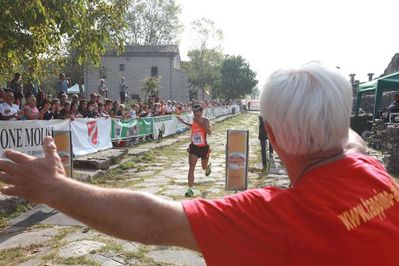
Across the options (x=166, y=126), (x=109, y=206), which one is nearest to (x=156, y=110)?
(x=166, y=126)

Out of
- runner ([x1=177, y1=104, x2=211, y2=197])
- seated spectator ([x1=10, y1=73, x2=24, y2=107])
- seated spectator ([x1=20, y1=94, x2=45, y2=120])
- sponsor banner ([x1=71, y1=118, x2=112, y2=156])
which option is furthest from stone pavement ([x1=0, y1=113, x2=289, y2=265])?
seated spectator ([x1=10, y1=73, x2=24, y2=107])

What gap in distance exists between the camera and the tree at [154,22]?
64875 millimetres

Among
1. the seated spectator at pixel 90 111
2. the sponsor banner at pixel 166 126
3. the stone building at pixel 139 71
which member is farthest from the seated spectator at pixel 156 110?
the stone building at pixel 139 71

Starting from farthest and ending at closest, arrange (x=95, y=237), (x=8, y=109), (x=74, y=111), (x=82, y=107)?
(x=82, y=107) → (x=74, y=111) → (x=8, y=109) → (x=95, y=237)

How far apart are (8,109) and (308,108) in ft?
30.3

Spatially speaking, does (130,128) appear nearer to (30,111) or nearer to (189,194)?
(30,111)

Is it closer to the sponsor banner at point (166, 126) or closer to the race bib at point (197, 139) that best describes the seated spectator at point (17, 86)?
Result: the race bib at point (197, 139)

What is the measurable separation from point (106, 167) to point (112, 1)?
402 centimetres

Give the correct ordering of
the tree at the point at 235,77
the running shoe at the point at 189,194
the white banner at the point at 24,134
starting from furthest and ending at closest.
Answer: the tree at the point at 235,77, the white banner at the point at 24,134, the running shoe at the point at 189,194

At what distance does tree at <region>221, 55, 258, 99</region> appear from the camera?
68.2 meters

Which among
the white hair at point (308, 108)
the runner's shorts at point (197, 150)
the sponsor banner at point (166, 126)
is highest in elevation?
the white hair at point (308, 108)

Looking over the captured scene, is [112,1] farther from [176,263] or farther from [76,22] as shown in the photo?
[176,263]

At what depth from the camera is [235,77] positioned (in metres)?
68.3

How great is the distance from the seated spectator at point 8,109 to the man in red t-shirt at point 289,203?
849 centimetres
